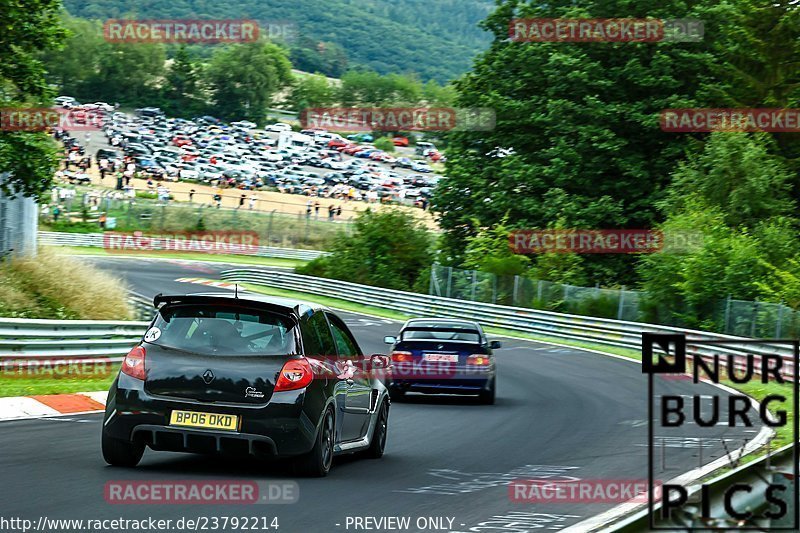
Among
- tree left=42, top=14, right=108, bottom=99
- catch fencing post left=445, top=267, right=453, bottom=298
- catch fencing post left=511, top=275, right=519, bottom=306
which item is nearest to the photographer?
catch fencing post left=511, top=275, right=519, bottom=306

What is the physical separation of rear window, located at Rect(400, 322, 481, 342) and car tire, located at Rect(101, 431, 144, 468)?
33.4ft

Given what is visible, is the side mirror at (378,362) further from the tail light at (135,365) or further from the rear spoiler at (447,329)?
the rear spoiler at (447,329)

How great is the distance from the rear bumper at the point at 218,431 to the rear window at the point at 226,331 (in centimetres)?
45

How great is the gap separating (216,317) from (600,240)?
38.2m

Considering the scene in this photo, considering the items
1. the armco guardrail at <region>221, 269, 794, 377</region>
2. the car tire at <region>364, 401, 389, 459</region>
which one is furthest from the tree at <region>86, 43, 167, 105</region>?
the car tire at <region>364, 401, 389, 459</region>

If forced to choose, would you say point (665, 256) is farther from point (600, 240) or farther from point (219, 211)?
point (219, 211)

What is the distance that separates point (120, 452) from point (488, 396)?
10490 millimetres

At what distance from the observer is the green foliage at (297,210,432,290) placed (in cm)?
5453

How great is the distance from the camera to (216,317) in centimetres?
1011

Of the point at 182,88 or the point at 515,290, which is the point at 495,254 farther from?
the point at 182,88

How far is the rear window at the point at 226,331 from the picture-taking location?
10.0 m

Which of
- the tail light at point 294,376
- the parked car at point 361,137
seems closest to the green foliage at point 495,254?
the tail light at point 294,376

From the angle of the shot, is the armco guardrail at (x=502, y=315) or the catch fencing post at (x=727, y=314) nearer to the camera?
the catch fencing post at (x=727, y=314)

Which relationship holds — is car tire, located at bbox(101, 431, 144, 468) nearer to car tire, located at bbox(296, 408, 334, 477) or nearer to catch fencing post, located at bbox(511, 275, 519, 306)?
car tire, located at bbox(296, 408, 334, 477)
